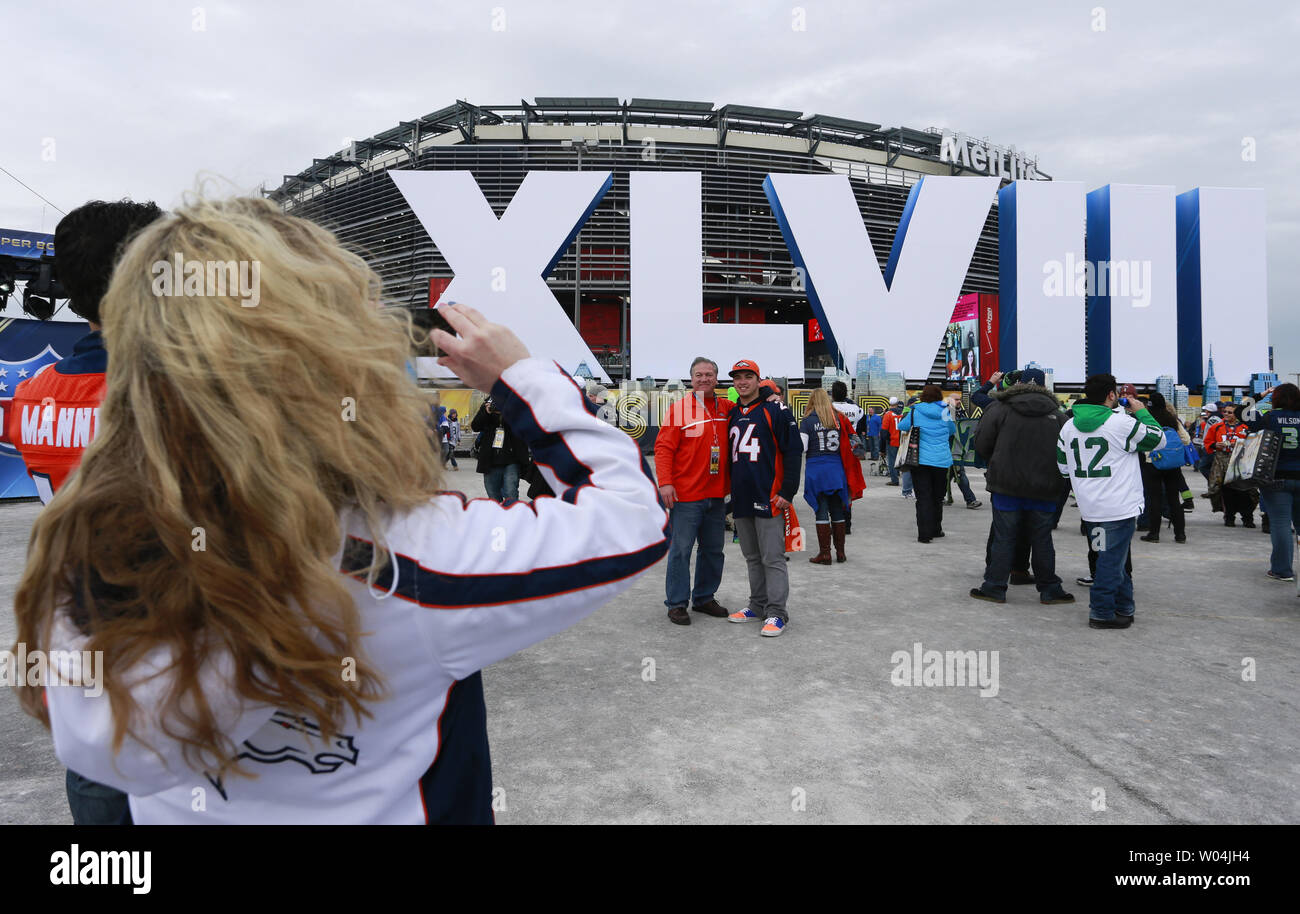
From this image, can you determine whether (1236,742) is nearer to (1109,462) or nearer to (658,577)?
(1109,462)

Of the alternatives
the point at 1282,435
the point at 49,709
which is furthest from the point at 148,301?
the point at 1282,435

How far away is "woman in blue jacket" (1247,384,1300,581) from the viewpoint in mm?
6520

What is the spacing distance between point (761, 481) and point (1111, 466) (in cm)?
272

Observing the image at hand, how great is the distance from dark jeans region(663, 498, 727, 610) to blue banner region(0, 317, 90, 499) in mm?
11667

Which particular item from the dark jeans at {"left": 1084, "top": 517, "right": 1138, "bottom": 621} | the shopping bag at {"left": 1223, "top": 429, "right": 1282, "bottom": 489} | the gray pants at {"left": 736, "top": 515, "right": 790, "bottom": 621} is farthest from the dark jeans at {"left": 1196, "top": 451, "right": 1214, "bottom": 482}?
the gray pants at {"left": 736, "top": 515, "right": 790, "bottom": 621}

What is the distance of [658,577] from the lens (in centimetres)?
754

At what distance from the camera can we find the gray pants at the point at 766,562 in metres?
5.55

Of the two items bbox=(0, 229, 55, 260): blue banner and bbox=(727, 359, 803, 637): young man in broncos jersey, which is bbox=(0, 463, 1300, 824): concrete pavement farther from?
bbox=(0, 229, 55, 260): blue banner

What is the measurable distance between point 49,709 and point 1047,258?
84.8 ft

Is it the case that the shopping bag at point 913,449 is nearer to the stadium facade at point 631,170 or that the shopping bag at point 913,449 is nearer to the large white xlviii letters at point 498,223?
the large white xlviii letters at point 498,223

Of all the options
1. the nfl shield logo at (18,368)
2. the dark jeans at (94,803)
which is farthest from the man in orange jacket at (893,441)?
the nfl shield logo at (18,368)

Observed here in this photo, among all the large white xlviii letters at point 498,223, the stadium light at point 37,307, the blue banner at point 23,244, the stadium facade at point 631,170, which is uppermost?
the stadium facade at point 631,170

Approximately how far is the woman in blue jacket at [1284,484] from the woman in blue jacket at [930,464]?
117 inches

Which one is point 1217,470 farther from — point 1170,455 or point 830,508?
point 830,508
